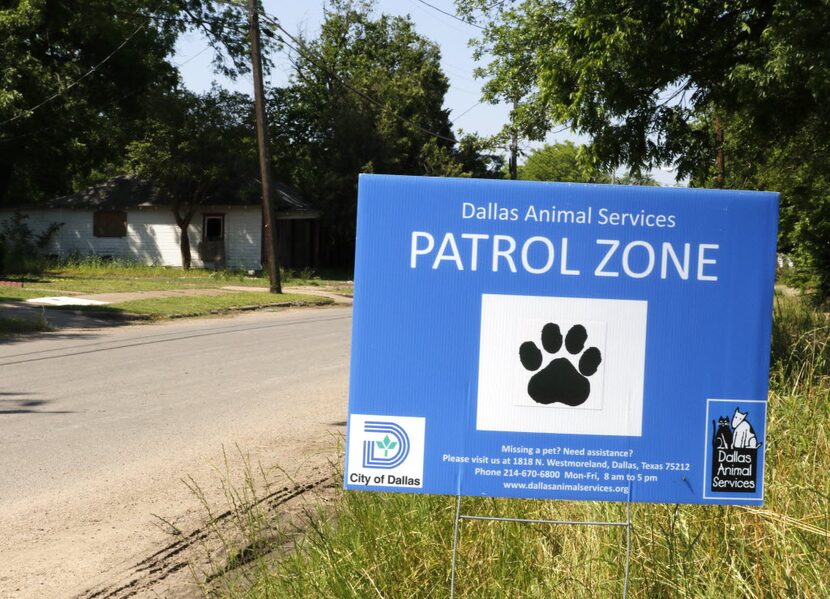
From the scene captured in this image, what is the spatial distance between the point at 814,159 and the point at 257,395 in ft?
33.0

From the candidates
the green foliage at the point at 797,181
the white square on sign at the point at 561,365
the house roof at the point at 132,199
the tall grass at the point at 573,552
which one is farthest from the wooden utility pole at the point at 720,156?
the house roof at the point at 132,199

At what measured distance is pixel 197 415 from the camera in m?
9.73

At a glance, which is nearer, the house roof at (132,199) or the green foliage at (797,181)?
the green foliage at (797,181)

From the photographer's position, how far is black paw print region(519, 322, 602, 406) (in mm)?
3328

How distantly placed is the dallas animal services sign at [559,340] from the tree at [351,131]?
36.3 meters

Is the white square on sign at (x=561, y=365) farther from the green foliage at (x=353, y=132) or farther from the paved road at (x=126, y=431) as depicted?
the green foliage at (x=353, y=132)

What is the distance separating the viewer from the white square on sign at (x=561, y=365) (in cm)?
332


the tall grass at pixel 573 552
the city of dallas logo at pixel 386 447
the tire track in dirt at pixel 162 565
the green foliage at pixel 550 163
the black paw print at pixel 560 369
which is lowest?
the tire track in dirt at pixel 162 565

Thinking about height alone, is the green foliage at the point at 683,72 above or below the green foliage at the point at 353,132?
below

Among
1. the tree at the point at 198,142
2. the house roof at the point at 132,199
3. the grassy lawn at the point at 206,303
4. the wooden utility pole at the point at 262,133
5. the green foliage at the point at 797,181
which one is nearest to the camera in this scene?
the green foliage at the point at 797,181

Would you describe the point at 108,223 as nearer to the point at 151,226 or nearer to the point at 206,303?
the point at 151,226

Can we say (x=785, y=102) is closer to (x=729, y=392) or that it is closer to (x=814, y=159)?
(x=814, y=159)

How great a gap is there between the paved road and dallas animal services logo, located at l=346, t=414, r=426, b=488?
237 centimetres

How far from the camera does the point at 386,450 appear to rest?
130 inches
